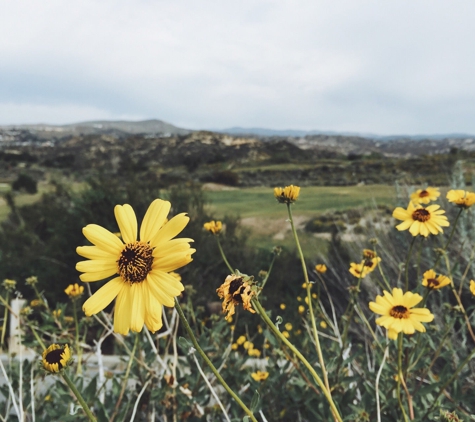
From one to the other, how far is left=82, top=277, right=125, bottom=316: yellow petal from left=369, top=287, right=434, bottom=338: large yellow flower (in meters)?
0.74

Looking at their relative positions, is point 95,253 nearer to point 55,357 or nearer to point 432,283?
point 55,357

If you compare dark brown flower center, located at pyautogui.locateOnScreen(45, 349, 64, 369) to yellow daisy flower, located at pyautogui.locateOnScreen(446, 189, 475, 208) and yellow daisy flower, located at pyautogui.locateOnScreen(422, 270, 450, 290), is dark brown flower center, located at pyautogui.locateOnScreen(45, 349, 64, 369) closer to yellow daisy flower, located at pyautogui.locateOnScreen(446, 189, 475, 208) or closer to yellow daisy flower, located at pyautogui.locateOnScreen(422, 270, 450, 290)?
yellow daisy flower, located at pyautogui.locateOnScreen(422, 270, 450, 290)

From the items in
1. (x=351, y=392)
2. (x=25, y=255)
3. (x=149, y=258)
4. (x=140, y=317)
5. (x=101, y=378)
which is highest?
(x=149, y=258)

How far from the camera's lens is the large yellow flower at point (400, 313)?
1.11m

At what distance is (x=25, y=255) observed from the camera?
21.3 ft

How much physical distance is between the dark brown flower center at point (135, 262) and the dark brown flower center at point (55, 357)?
0.25 m

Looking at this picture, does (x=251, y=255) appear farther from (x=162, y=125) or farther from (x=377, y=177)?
(x=162, y=125)

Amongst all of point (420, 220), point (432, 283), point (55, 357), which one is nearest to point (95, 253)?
point (55, 357)

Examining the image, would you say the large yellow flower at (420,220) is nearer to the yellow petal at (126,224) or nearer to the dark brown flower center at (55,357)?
the yellow petal at (126,224)

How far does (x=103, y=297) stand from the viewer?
0.86 metres

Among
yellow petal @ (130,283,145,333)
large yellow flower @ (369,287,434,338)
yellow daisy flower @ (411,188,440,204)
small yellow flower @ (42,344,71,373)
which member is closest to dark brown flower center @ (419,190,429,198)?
yellow daisy flower @ (411,188,440,204)

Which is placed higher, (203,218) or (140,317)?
(140,317)

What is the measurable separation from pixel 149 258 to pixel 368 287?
131 inches

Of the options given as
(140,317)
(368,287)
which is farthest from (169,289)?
(368,287)
